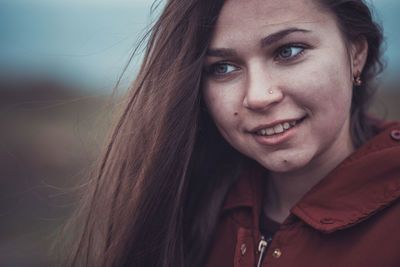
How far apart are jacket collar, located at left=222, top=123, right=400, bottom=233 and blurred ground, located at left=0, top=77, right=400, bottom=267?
159cm

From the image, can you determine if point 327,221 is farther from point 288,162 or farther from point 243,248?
point 243,248

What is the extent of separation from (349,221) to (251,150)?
50 centimetres

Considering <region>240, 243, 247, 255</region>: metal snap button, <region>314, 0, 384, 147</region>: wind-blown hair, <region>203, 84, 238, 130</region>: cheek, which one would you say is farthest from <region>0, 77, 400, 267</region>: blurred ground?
<region>240, 243, 247, 255</region>: metal snap button

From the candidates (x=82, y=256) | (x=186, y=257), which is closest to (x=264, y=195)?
(x=186, y=257)

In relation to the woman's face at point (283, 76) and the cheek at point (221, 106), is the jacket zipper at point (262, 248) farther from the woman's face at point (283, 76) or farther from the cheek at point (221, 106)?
the cheek at point (221, 106)

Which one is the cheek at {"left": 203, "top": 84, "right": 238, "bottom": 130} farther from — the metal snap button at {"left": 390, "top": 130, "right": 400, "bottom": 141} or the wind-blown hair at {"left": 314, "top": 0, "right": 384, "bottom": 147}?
the metal snap button at {"left": 390, "top": 130, "right": 400, "bottom": 141}

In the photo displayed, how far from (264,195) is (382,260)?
30.1 inches

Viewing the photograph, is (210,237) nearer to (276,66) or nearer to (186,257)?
(186,257)

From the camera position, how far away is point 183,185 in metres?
1.94

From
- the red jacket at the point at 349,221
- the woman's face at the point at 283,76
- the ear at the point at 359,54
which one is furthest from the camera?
the ear at the point at 359,54

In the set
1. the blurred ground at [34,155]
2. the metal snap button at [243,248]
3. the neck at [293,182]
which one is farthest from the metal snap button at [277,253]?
the blurred ground at [34,155]

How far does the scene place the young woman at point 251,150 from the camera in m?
1.53

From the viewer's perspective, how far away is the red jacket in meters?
1.43

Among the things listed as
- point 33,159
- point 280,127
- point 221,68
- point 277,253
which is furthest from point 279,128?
point 33,159
